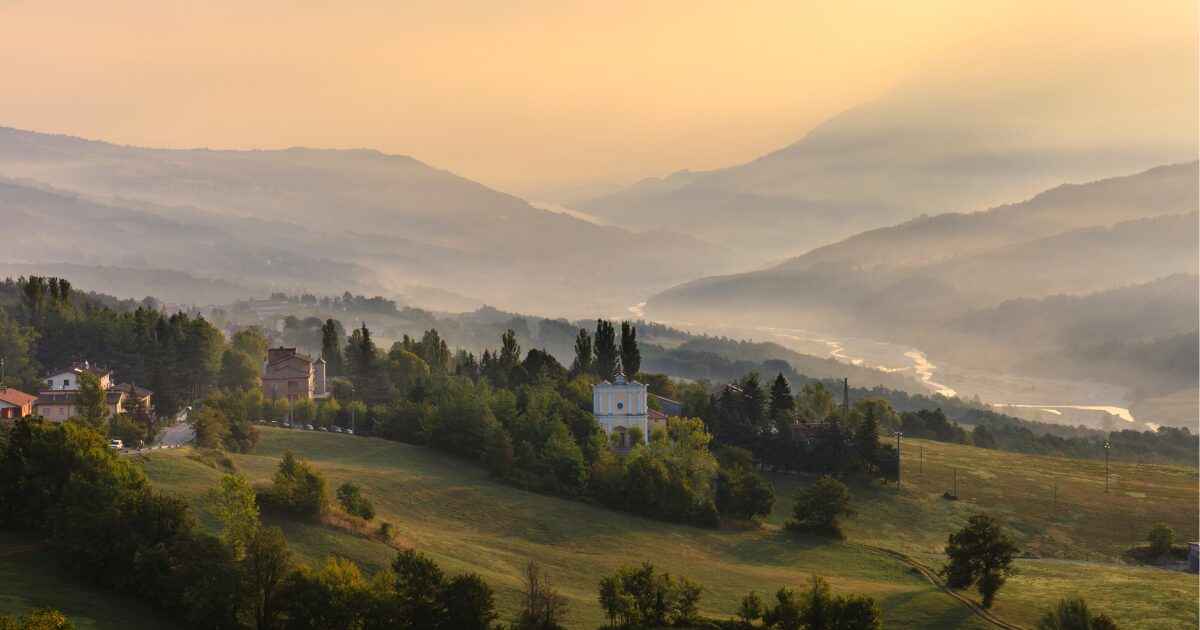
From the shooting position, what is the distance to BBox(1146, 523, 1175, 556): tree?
2992 inches

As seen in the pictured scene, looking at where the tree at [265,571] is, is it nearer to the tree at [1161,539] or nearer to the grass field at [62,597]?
the grass field at [62,597]

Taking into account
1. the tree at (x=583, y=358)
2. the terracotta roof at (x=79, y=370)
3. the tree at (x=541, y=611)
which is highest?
the tree at (x=583, y=358)

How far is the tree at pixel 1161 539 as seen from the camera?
76.0 m

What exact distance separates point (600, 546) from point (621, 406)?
112ft

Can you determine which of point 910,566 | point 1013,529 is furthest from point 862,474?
point 910,566

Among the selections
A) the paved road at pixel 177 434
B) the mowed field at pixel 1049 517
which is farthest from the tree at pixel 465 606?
the paved road at pixel 177 434

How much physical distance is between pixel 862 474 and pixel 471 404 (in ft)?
113

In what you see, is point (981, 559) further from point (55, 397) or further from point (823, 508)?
point (55, 397)

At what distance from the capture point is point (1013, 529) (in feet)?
269

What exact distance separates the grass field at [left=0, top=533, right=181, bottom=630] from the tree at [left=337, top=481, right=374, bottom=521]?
15.6 meters

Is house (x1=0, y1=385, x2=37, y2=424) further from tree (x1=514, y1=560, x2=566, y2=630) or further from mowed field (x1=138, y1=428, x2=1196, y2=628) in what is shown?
tree (x1=514, y1=560, x2=566, y2=630)

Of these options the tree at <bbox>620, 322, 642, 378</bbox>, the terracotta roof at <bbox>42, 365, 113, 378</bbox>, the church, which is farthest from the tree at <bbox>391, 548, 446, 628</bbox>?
the tree at <bbox>620, 322, 642, 378</bbox>

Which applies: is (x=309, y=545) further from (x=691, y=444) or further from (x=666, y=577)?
(x=691, y=444)

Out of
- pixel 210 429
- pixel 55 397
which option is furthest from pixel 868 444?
pixel 55 397
